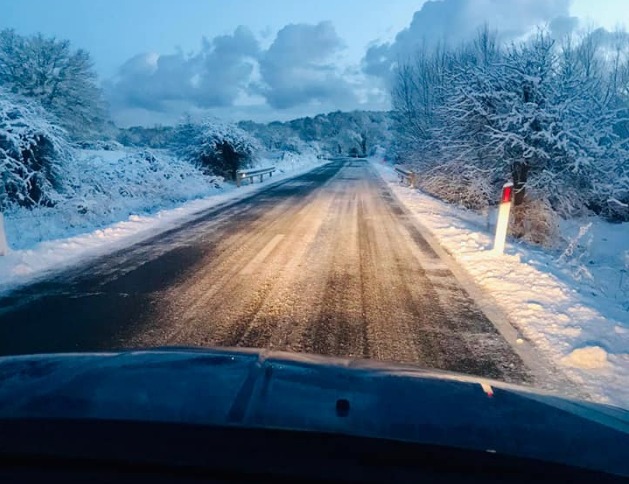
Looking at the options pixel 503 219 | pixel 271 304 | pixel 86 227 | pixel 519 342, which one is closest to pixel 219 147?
pixel 86 227

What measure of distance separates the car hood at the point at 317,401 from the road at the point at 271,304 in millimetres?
1640

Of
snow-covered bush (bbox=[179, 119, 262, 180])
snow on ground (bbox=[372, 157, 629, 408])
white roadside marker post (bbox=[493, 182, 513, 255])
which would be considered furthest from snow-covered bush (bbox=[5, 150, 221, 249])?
white roadside marker post (bbox=[493, 182, 513, 255])

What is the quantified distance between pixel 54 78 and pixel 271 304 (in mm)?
33114

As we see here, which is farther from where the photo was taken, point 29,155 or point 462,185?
point 462,185

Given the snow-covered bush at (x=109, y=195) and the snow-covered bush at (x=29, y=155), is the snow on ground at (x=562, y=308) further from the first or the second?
the snow-covered bush at (x=29, y=155)

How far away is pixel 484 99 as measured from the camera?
13.3m

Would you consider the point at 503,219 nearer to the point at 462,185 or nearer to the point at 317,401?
the point at 317,401

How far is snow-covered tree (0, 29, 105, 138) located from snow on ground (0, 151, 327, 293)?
50.2 feet

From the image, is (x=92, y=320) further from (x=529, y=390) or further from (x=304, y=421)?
(x=529, y=390)

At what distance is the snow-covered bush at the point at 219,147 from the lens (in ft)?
88.8

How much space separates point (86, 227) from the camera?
11.4 metres

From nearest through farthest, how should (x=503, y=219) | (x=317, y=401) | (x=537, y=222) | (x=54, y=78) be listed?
(x=317, y=401) < (x=503, y=219) < (x=537, y=222) < (x=54, y=78)

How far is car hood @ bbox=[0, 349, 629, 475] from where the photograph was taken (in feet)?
5.03

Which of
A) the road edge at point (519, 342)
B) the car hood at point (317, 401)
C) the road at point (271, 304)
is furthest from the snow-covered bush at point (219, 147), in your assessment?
the car hood at point (317, 401)
